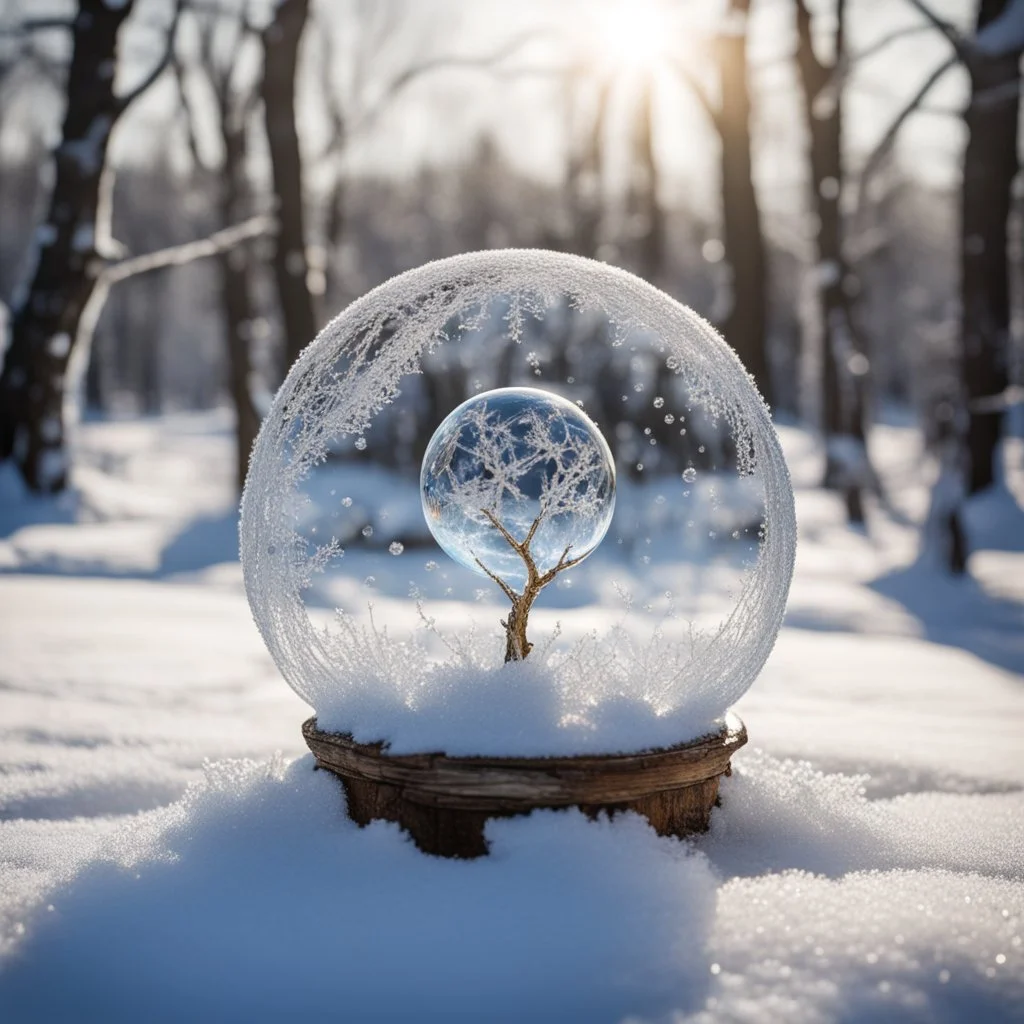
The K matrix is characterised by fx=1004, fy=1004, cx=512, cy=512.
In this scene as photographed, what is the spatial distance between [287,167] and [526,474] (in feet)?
30.7

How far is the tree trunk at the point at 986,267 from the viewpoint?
36.1 feet

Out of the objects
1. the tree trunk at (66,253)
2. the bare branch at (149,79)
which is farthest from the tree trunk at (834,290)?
the tree trunk at (66,253)

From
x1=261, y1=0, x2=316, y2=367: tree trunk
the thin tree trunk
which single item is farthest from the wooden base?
the thin tree trunk

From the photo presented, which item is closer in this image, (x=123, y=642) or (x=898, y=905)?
(x=898, y=905)

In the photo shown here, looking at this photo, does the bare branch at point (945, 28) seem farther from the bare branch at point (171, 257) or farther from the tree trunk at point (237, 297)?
the tree trunk at point (237, 297)

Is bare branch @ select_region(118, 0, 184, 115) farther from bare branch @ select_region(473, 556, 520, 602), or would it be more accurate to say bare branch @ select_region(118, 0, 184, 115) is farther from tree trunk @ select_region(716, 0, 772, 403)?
bare branch @ select_region(473, 556, 520, 602)

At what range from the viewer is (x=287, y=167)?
10.9m

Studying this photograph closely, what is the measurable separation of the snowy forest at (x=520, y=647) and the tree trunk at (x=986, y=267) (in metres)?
0.04

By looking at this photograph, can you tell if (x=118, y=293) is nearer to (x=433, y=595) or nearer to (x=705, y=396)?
A: (x=433, y=595)

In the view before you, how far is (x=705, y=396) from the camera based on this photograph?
10.4ft

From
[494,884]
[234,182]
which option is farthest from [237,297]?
[494,884]

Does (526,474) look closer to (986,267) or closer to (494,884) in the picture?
(494,884)

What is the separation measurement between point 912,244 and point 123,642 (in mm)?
42108

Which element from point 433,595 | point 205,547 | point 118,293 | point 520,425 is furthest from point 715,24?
point 118,293
